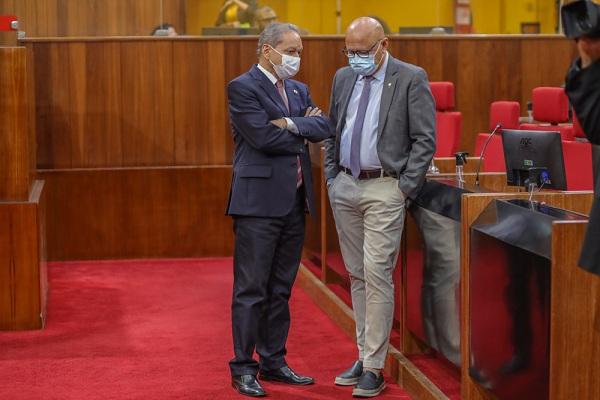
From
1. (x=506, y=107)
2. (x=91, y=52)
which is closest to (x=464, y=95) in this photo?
(x=506, y=107)

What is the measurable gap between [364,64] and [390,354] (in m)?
1.24

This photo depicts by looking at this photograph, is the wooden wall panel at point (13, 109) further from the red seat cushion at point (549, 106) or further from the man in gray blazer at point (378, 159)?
the red seat cushion at point (549, 106)

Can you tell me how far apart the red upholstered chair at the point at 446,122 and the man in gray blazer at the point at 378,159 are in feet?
9.57

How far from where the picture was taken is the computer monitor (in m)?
3.92

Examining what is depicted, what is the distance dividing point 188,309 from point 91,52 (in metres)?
2.42

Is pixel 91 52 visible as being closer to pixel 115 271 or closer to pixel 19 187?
pixel 115 271

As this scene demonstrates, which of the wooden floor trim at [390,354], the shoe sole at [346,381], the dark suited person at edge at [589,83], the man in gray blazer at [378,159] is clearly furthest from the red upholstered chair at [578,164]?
the dark suited person at edge at [589,83]

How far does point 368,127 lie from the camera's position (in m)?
4.42

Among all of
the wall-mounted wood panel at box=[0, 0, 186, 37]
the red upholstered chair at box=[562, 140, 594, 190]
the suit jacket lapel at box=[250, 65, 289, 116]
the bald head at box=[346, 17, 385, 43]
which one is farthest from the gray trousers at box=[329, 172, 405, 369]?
the wall-mounted wood panel at box=[0, 0, 186, 37]

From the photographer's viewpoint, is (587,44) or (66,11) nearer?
(587,44)

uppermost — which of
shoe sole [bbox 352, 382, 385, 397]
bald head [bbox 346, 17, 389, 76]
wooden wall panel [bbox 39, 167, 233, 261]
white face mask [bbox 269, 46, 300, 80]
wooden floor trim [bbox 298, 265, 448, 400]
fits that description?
bald head [bbox 346, 17, 389, 76]

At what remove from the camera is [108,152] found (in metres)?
7.87

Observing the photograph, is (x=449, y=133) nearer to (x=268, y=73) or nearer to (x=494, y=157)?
(x=494, y=157)

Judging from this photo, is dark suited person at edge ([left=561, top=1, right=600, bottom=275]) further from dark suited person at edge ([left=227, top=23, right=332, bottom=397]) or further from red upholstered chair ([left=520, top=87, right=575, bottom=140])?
red upholstered chair ([left=520, top=87, right=575, bottom=140])
